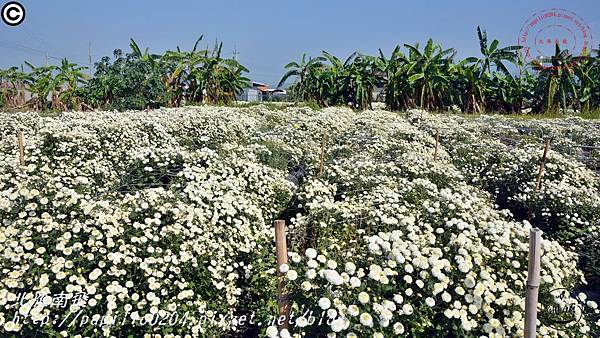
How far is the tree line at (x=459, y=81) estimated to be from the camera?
2352 centimetres

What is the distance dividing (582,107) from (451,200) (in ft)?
81.1

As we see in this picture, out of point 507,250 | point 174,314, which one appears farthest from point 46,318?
point 507,250

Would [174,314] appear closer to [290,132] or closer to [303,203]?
[303,203]

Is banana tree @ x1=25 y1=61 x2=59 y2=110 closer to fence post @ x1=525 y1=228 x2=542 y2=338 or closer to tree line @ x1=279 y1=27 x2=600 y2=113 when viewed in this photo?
tree line @ x1=279 y1=27 x2=600 y2=113

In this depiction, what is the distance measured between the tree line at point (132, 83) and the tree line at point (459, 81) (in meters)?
4.63

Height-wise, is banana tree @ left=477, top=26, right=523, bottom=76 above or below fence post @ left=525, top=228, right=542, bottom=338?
above

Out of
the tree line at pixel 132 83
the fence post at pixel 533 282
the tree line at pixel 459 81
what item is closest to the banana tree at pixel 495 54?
the tree line at pixel 459 81

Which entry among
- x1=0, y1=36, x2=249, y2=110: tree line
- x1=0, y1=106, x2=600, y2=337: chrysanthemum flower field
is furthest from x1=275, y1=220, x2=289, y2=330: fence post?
x1=0, y1=36, x2=249, y2=110: tree line

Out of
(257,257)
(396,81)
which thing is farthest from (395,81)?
(257,257)

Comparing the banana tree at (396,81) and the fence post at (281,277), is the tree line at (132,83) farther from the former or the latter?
the fence post at (281,277)

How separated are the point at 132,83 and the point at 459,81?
16.4m

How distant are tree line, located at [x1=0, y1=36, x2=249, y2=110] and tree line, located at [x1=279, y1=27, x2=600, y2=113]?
463 centimetres

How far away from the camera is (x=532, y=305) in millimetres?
2682

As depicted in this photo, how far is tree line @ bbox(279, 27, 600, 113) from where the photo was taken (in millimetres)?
23516
